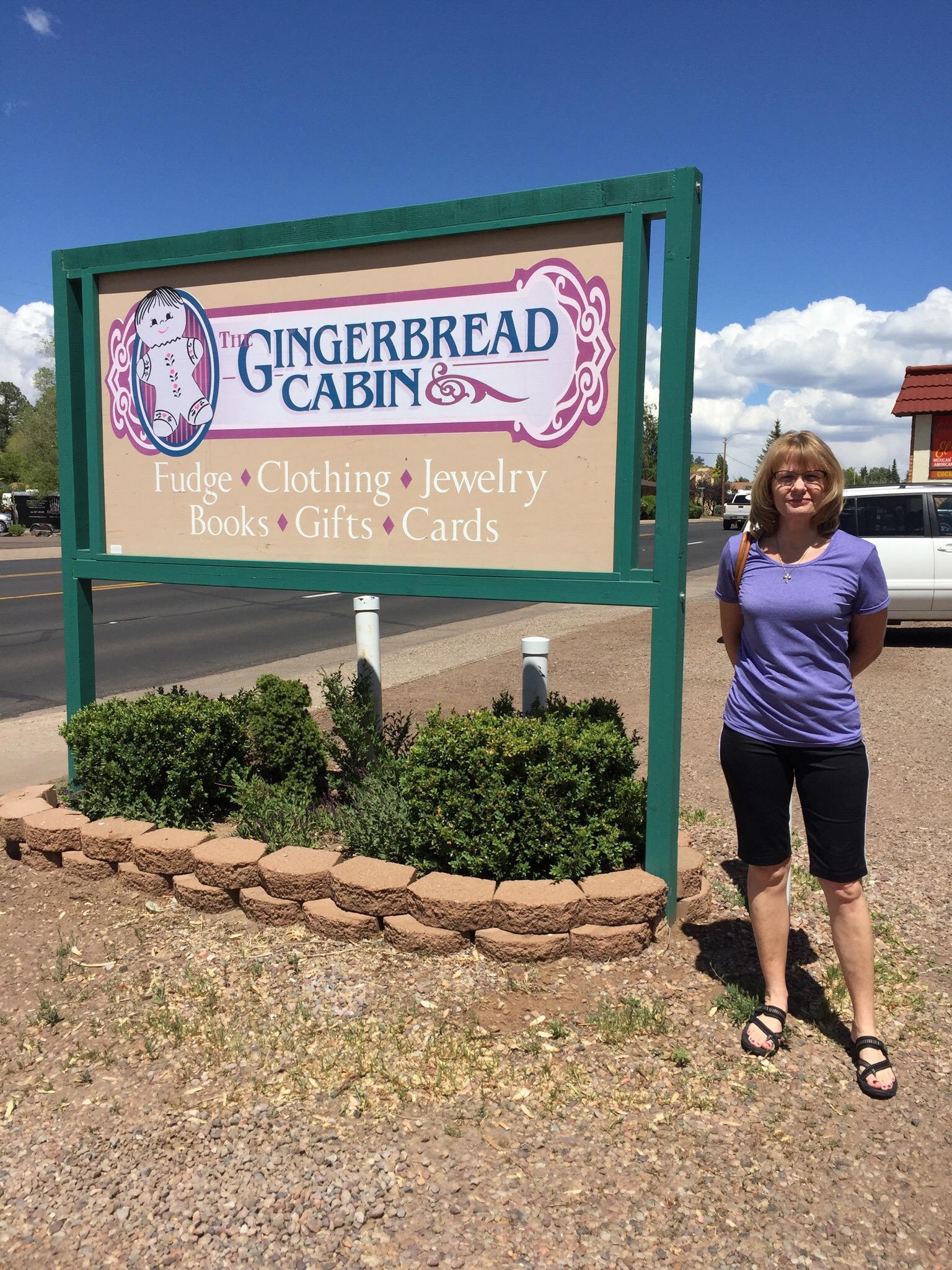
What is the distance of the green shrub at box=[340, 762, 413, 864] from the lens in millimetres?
3881

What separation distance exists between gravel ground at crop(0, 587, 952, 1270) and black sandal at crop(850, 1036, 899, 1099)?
38 mm

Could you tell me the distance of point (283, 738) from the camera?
4.76m

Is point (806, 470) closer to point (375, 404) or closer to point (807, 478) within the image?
point (807, 478)

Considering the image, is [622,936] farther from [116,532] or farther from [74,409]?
[74,409]

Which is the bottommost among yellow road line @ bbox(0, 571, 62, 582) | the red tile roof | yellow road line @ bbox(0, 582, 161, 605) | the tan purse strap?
yellow road line @ bbox(0, 582, 161, 605)

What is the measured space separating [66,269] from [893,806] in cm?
523

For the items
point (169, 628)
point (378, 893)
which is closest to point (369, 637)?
point (378, 893)

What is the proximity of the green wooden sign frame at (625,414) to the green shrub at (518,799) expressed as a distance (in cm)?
19

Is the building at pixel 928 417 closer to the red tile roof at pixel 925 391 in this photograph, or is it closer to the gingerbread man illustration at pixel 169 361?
the red tile roof at pixel 925 391

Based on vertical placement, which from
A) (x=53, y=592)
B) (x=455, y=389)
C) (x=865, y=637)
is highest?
(x=455, y=389)

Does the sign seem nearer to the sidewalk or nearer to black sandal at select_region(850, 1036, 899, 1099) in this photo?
the sidewalk

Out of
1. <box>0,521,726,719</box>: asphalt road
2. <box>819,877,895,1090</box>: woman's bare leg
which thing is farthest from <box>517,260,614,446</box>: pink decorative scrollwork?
<box>0,521,726,719</box>: asphalt road

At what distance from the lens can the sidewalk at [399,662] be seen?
21.0 feet

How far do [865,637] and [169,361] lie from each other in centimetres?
348
